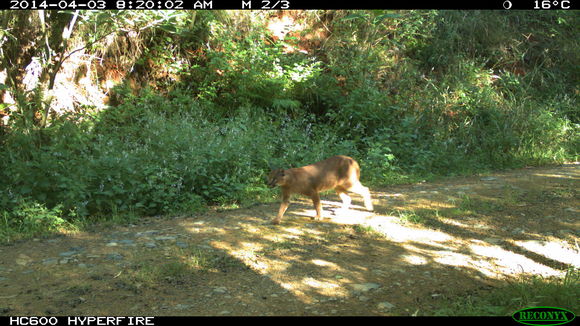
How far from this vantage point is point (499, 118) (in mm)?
12219

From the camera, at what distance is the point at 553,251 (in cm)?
528

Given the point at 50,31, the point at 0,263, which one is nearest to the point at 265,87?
the point at 50,31

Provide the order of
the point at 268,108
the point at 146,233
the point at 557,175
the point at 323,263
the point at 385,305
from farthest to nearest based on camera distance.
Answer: the point at 268,108 < the point at 557,175 < the point at 146,233 < the point at 323,263 < the point at 385,305

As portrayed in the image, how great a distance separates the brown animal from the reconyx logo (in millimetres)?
3121

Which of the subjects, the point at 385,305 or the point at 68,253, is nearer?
the point at 385,305

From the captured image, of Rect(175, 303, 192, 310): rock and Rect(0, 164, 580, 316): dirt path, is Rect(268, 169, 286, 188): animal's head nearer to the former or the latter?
Rect(0, 164, 580, 316): dirt path

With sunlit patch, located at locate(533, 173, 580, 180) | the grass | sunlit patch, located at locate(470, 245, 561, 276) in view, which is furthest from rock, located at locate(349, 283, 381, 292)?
sunlit patch, located at locate(533, 173, 580, 180)

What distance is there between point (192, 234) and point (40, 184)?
98.0 inches

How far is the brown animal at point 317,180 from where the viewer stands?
246 inches

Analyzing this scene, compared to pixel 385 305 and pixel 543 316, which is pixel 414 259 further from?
pixel 543 316

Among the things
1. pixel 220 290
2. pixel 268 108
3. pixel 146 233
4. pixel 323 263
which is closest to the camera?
pixel 220 290

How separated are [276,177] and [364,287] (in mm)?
2164

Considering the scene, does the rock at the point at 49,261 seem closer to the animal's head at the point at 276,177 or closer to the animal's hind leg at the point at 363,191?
the animal's head at the point at 276,177

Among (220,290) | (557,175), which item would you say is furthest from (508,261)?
(557,175)
